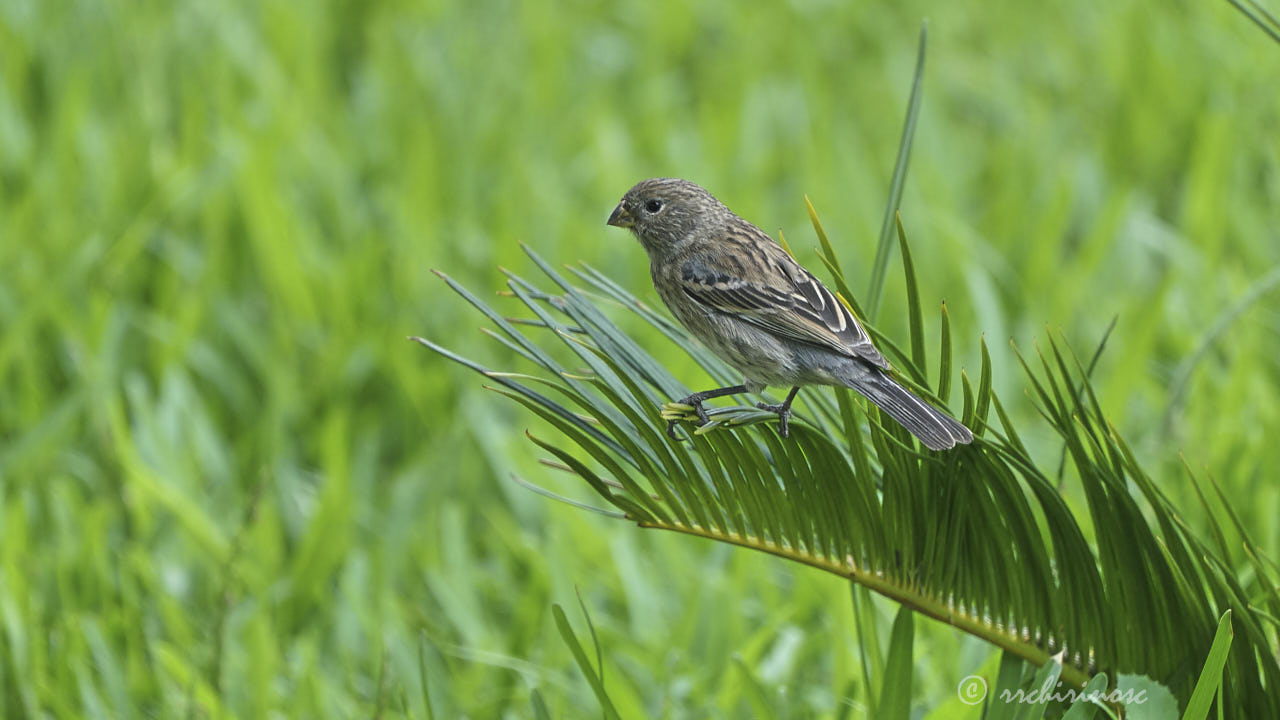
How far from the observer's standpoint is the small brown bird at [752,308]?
7.00 ft

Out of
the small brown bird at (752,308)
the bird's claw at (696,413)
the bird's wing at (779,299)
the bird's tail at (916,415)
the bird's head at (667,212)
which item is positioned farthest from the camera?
the bird's head at (667,212)

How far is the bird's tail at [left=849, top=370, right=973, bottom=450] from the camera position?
1870mm

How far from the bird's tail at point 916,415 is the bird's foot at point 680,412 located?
27cm

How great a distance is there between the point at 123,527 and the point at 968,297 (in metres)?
2.79

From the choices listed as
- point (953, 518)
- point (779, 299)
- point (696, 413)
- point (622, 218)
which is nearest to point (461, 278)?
point (622, 218)

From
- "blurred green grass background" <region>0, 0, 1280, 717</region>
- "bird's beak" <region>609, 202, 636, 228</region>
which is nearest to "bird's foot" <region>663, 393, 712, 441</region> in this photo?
"blurred green grass background" <region>0, 0, 1280, 717</region>

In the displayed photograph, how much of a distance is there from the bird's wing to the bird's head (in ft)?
0.37

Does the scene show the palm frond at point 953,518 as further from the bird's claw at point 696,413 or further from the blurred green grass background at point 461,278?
the blurred green grass background at point 461,278

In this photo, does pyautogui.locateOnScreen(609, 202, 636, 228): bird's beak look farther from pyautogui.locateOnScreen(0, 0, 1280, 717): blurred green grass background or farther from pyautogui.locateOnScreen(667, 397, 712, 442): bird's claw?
A: pyautogui.locateOnScreen(0, 0, 1280, 717): blurred green grass background

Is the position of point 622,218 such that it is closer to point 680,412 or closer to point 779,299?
point 779,299

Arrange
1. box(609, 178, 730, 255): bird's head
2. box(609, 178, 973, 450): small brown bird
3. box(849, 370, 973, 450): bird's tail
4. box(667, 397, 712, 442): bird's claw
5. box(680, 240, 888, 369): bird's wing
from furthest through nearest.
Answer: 1. box(609, 178, 730, 255): bird's head
2. box(680, 240, 888, 369): bird's wing
3. box(609, 178, 973, 450): small brown bird
4. box(667, 397, 712, 442): bird's claw
5. box(849, 370, 973, 450): bird's tail

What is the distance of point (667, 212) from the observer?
274 centimetres

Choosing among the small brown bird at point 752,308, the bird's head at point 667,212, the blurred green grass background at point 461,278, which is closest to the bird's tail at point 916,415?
the small brown bird at point 752,308

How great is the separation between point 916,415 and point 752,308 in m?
0.57
